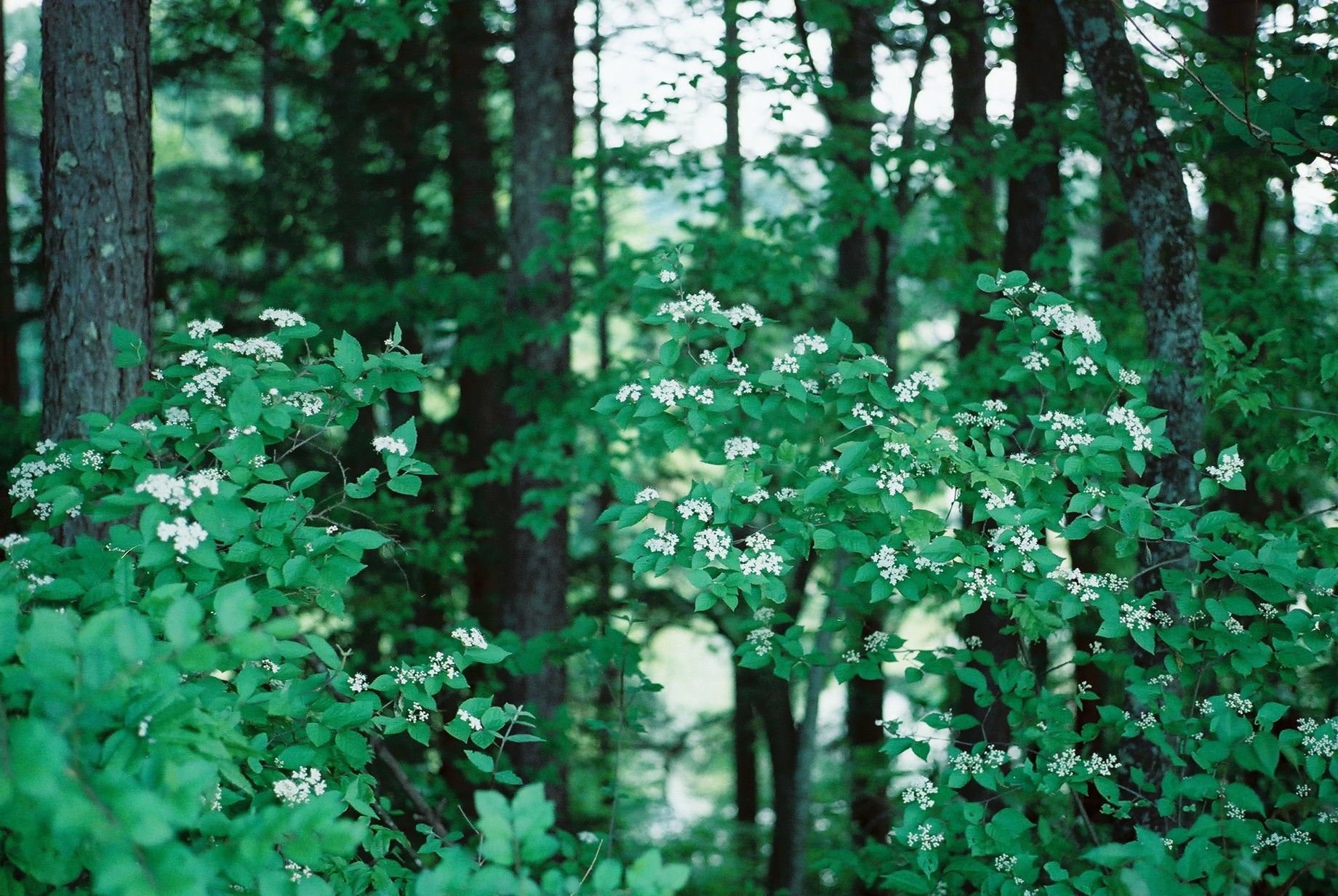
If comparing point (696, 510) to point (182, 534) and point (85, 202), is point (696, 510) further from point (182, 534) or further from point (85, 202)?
point (85, 202)

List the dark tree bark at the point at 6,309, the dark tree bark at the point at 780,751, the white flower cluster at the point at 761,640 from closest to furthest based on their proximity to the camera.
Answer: the white flower cluster at the point at 761,640
the dark tree bark at the point at 6,309
the dark tree bark at the point at 780,751

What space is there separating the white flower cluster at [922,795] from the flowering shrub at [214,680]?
1200 mm

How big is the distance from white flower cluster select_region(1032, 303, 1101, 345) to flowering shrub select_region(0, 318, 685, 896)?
208 centimetres

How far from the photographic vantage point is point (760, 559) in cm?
287

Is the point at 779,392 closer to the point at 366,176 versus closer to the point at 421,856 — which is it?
the point at 421,856

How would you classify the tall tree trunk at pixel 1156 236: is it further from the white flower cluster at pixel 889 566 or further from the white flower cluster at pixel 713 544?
the white flower cluster at pixel 713 544

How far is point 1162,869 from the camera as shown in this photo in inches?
89.2

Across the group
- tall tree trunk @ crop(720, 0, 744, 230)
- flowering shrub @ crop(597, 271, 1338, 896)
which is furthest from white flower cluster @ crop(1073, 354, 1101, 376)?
tall tree trunk @ crop(720, 0, 744, 230)

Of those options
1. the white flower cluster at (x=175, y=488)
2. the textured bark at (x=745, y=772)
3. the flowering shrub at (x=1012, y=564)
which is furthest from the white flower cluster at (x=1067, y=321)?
the textured bark at (x=745, y=772)

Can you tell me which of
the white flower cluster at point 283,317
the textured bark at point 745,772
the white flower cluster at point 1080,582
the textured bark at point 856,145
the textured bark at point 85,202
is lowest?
the textured bark at point 745,772

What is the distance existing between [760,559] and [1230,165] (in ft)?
16.5

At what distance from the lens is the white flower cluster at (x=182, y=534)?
2.33 m

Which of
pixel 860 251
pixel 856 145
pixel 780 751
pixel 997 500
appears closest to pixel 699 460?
pixel 997 500

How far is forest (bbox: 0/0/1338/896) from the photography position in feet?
7.86
